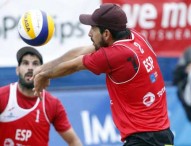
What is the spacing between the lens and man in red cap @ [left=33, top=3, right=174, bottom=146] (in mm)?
6652

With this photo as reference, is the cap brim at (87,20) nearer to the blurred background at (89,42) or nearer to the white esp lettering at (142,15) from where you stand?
the blurred background at (89,42)

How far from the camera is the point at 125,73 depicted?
6.66 m

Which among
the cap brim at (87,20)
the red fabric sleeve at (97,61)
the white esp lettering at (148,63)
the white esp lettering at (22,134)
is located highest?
the cap brim at (87,20)

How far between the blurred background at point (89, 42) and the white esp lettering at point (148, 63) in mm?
3602

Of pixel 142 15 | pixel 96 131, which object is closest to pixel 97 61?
pixel 96 131

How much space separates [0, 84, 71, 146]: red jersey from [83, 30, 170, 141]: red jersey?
144 centimetres

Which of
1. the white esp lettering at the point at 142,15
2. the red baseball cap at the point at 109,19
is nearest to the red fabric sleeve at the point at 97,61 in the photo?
the red baseball cap at the point at 109,19

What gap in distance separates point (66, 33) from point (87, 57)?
160 inches

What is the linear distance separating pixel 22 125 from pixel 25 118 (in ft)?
0.28

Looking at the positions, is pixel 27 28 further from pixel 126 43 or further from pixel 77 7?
pixel 77 7

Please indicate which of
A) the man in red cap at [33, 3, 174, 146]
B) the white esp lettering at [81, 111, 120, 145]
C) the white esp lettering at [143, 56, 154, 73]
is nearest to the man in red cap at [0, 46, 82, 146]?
the man in red cap at [33, 3, 174, 146]

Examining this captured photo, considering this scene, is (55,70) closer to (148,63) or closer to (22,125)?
(148,63)

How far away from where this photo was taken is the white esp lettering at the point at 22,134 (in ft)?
26.2

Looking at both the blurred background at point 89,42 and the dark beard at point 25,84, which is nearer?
the dark beard at point 25,84
